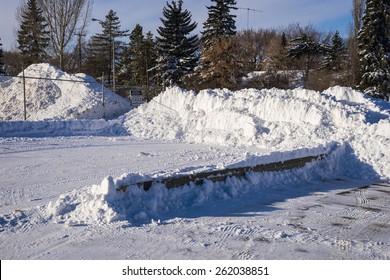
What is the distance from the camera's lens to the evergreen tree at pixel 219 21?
3669 centimetres

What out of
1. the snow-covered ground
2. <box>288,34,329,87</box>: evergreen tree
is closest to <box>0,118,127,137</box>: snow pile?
the snow-covered ground

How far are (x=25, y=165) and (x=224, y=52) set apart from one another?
23009mm

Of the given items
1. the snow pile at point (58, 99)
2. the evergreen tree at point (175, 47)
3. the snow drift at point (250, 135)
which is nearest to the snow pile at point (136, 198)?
the snow drift at point (250, 135)

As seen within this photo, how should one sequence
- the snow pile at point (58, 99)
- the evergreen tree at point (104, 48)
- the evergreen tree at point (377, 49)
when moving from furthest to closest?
the evergreen tree at point (104, 48) → the evergreen tree at point (377, 49) → the snow pile at point (58, 99)

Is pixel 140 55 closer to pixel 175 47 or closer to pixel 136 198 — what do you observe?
pixel 175 47

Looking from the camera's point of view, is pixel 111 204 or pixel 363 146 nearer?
pixel 111 204

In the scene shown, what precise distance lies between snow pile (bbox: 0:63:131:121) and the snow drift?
3293mm

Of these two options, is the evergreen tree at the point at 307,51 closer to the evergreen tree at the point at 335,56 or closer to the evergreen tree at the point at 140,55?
the evergreen tree at the point at 335,56

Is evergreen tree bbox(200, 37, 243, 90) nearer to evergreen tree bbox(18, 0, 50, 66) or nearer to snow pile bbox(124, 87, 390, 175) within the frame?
snow pile bbox(124, 87, 390, 175)

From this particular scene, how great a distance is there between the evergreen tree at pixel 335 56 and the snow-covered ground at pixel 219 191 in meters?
23.3

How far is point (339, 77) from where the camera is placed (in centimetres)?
3288

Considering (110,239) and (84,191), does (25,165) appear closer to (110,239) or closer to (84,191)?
(84,191)

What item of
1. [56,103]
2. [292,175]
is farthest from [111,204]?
[56,103]

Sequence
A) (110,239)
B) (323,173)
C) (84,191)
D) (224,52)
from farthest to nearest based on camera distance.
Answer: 1. (224,52)
2. (323,173)
3. (84,191)
4. (110,239)
